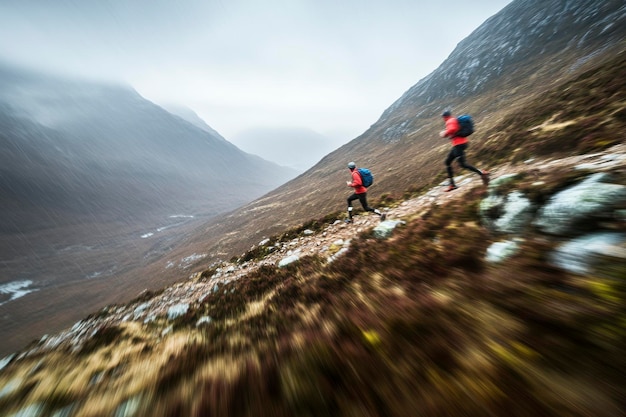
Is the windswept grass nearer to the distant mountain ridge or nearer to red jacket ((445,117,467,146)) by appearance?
red jacket ((445,117,467,146))

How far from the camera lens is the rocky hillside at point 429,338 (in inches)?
70.8

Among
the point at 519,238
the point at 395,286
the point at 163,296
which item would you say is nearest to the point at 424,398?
the point at 395,286

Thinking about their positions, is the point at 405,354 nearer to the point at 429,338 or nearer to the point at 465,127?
the point at 429,338

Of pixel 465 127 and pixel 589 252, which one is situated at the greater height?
pixel 465 127

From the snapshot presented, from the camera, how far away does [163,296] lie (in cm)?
1272

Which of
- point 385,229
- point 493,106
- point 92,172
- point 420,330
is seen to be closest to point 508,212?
point 385,229

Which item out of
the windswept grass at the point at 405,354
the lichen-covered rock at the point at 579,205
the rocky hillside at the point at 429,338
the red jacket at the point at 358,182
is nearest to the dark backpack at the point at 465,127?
the rocky hillside at the point at 429,338

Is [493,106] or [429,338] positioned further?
[493,106]

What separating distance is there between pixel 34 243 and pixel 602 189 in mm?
113971

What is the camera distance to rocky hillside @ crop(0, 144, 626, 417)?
1.80 metres

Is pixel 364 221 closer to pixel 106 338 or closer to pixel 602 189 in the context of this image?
pixel 602 189

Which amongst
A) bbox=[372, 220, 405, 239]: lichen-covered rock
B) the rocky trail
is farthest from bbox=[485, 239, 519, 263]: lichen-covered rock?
the rocky trail

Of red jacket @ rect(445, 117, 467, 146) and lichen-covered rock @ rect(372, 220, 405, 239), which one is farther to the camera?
red jacket @ rect(445, 117, 467, 146)

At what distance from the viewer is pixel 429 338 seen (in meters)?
2.49
